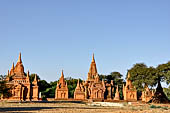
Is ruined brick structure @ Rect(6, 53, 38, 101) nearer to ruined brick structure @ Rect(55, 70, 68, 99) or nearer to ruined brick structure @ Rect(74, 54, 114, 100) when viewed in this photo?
ruined brick structure @ Rect(55, 70, 68, 99)

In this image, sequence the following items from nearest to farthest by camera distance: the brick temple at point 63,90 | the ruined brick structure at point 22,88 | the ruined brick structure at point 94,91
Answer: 1. the ruined brick structure at point 22,88
2. the brick temple at point 63,90
3. the ruined brick structure at point 94,91

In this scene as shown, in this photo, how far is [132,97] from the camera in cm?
6819

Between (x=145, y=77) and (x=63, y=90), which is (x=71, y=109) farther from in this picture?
(x=63, y=90)

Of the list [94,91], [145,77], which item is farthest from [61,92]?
[145,77]

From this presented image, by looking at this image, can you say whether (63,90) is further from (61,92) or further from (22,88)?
(22,88)

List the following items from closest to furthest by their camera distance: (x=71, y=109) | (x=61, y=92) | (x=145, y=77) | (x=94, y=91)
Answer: (x=71, y=109)
(x=145, y=77)
(x=61, y=92)
(x=94, y=91)

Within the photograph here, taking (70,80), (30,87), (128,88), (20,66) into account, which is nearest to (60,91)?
(30,87)

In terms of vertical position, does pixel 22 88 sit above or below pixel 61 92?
above

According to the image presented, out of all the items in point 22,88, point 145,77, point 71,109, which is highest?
point 145,77

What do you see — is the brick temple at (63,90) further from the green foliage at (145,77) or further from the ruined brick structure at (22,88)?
the green foliage at (145,77)

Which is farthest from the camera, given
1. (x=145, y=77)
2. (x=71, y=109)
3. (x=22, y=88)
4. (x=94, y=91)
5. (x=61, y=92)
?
(x=94, y=91)

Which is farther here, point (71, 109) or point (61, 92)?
point (61, 92)

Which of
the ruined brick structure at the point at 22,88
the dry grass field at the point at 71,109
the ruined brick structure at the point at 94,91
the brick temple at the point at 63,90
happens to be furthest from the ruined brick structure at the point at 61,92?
the dry grass field at the point at 71,109

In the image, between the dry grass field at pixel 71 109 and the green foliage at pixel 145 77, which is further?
the green foliage at pixel 145 77
